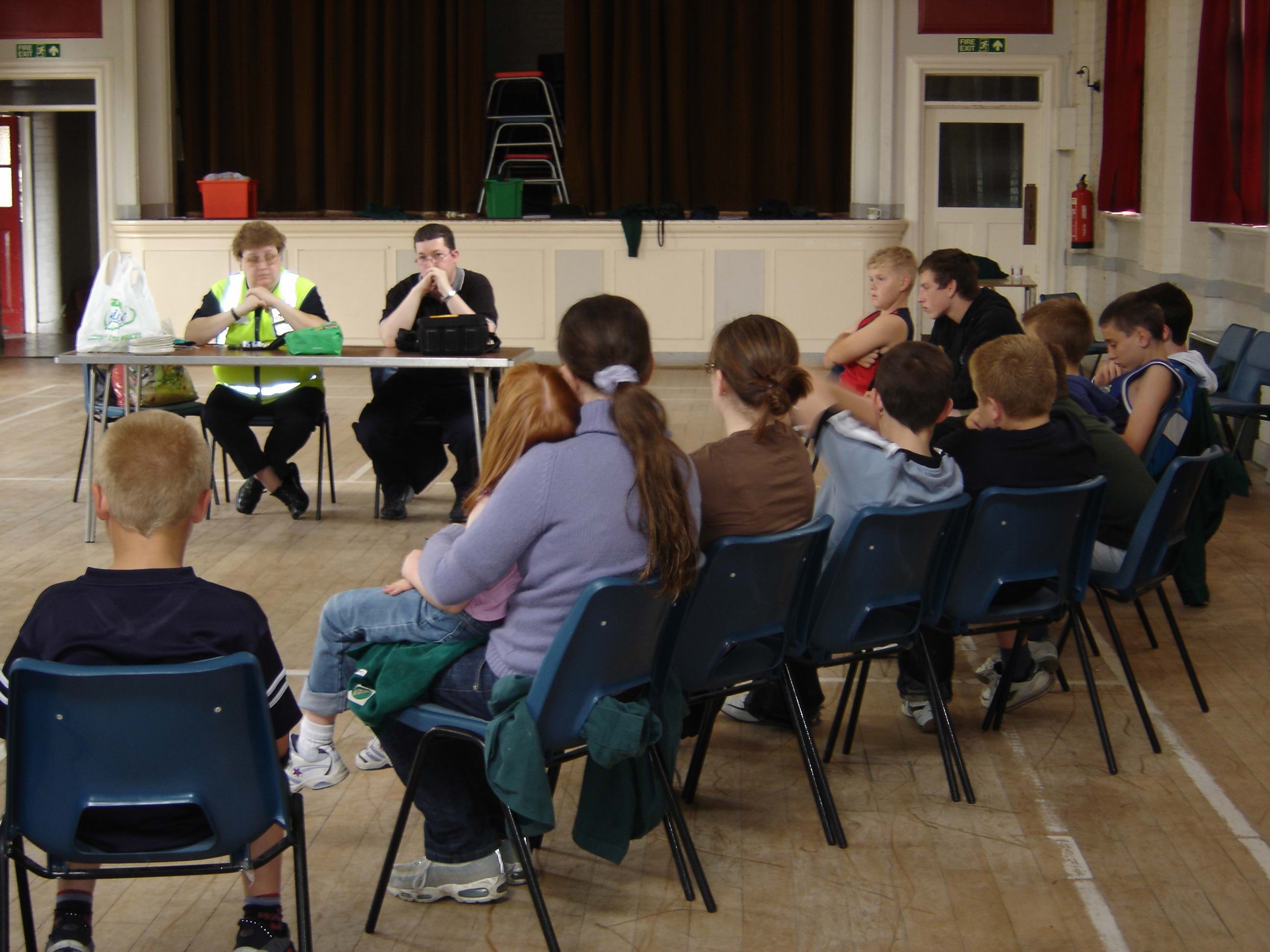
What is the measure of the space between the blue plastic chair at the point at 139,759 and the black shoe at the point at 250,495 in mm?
3535

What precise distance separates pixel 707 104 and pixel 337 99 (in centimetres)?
318

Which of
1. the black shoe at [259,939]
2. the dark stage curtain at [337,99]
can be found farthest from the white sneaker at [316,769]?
the dark stage curtain at [337,99]

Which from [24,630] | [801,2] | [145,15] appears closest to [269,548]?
[24,630]

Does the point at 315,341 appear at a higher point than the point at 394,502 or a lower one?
higher

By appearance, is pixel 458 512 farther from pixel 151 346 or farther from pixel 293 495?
pixel 151 346

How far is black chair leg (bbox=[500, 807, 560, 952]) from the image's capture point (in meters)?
2.09

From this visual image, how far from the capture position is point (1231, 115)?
6871 millimetres

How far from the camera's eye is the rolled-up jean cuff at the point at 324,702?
2.53m

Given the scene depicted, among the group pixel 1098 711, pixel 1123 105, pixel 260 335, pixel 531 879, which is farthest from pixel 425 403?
pixel 1123 105

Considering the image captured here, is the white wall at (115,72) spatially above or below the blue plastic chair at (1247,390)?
above

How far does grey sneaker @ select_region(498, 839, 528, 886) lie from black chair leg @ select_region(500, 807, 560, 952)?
0.31 metres

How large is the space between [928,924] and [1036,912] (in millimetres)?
197

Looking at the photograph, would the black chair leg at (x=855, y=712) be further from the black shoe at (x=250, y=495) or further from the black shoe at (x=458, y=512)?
the black shoe at (x=250, y=495)

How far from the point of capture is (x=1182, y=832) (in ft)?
8.79
